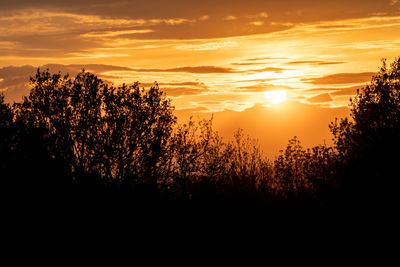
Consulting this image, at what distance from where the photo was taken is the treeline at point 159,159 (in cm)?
4225

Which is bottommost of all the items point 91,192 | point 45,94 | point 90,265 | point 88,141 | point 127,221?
point 90,265

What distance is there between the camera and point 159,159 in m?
53.5

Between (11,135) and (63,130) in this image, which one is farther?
(63,130)

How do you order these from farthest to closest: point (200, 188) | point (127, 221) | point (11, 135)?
1. point (200, 188)
2. point (11, 135)
3. point (127, 221)

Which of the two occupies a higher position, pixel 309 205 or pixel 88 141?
pixel 88 141

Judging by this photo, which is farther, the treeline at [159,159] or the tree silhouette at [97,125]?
the tree silhouette at [97,125]

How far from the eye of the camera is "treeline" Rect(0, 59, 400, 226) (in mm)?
42250

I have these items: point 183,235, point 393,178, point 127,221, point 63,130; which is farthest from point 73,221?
point 393,178

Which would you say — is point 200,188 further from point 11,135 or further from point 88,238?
point 11,135

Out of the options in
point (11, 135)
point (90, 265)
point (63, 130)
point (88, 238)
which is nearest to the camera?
point (90, 265)

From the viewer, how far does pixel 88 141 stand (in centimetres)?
5138

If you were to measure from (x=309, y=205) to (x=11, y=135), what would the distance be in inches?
1346

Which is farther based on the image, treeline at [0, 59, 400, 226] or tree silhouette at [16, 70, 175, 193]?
tree silhouette at [16, 70, 175, 193]

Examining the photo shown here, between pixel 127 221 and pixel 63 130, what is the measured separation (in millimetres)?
15104
